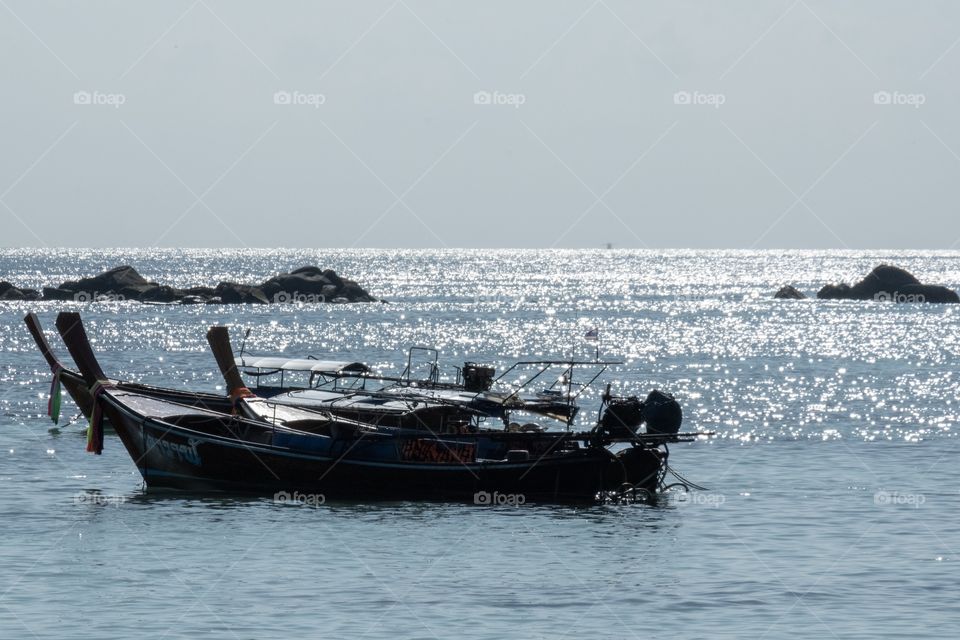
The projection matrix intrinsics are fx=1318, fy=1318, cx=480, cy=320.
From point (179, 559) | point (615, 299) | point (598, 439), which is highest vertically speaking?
point (615, 299)

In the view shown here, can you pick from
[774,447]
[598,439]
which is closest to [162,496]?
[598,439]

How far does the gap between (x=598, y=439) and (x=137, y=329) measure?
275 ft

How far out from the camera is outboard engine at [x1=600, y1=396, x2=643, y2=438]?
3406cm

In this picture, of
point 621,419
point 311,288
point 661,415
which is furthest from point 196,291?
point 661,415

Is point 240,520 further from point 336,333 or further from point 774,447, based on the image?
point 336,333

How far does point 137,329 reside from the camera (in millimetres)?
111375
